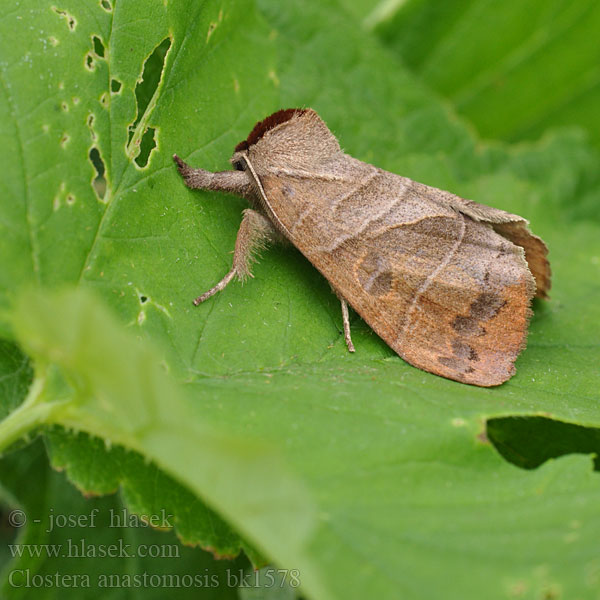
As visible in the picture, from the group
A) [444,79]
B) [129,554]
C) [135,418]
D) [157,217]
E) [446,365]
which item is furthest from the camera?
[444,79]

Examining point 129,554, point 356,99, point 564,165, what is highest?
point 356,99

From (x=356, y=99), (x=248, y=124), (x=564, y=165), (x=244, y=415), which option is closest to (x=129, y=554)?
(x=244, y=415)

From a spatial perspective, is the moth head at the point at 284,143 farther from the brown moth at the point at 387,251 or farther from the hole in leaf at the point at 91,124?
the hole in leaf at the point at 91,124

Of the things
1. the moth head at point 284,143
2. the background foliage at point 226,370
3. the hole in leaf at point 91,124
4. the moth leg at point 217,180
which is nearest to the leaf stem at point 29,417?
the background foliage at point 226,370

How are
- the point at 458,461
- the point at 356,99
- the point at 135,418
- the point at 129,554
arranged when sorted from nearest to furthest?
the point at 135,418, the point at 458,461, the point at 129,554, the point at 356,99

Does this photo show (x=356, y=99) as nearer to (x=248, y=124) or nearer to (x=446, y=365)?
(x=248, y=124)

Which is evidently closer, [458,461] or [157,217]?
[458,461]

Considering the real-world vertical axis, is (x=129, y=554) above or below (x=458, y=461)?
below
